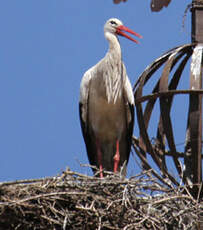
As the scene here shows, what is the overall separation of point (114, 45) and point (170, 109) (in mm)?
1309

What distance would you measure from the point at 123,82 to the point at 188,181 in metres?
1.40

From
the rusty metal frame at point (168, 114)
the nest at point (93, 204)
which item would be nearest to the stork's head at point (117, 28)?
the rusty metal frame at point (168, 114)

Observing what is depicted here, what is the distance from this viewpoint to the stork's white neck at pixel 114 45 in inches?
336

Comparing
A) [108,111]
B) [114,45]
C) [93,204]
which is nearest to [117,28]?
[114,45]

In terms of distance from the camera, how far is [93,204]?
21.5 feet

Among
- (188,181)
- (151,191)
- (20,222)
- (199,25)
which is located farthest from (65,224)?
(199,25)

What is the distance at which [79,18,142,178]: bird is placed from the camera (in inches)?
A: 329

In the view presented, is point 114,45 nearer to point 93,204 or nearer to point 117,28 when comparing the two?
point 117,28

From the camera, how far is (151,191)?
6852 mm

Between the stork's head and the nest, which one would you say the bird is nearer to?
the stork's head

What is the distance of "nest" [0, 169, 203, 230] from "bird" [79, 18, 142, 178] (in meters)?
1.54

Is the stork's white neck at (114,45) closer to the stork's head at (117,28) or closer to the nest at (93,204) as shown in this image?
the stork's head at (117,28)

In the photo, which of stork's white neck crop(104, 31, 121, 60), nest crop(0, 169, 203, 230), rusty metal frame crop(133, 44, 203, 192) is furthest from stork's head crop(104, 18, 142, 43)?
nest crop(0, 169, 203, 230)

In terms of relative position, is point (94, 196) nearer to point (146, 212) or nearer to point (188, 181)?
point (146, 212)
